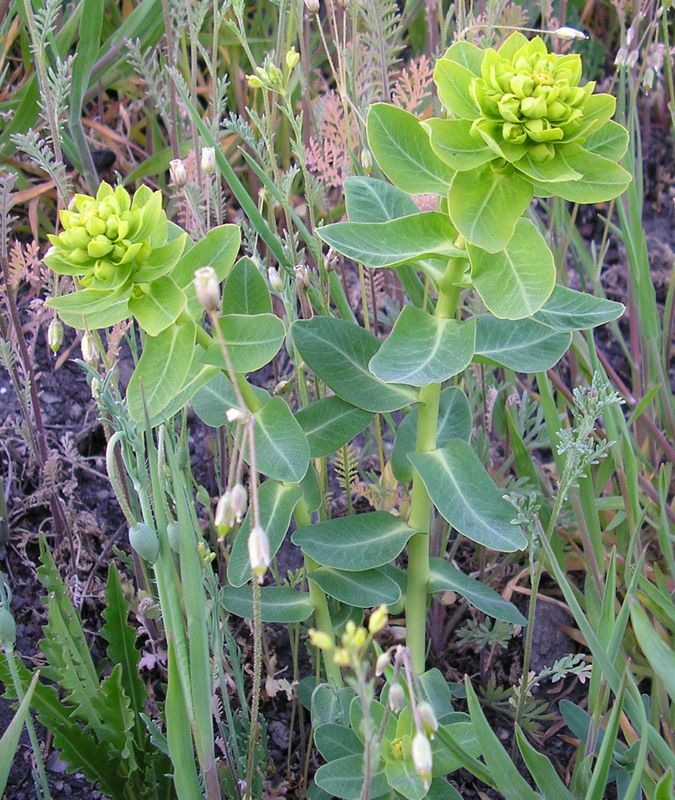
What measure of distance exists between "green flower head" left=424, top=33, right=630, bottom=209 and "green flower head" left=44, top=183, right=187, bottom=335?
309 millimetres

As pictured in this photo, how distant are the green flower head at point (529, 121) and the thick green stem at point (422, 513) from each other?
6.1 inches

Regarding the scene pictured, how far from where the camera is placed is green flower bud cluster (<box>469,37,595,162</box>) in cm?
90

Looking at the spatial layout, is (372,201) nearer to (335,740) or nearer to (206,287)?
(206,287)

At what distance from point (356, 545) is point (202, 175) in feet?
2.22

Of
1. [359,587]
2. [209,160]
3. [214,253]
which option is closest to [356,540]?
[359,587]

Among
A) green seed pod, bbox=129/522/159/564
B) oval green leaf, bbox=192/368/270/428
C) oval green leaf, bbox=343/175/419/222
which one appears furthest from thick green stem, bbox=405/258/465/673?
green seed pod, bbox=129/522/159/564

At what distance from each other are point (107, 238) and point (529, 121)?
444 millimetres

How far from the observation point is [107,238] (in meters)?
0.93

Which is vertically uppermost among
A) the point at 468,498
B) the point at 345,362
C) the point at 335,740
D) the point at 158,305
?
the point at 158,305

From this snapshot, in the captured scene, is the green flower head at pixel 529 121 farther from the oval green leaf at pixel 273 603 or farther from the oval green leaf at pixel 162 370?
the oval green leaf at pixel 273 603

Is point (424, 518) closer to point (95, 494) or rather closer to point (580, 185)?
point (580, 185)

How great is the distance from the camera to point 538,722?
1422mm

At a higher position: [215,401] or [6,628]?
[215,401]

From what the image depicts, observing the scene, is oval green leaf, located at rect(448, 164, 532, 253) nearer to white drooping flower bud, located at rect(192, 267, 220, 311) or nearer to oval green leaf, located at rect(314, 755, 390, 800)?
white drooping flower bud, located at rect(192, 267, 220, 311)
